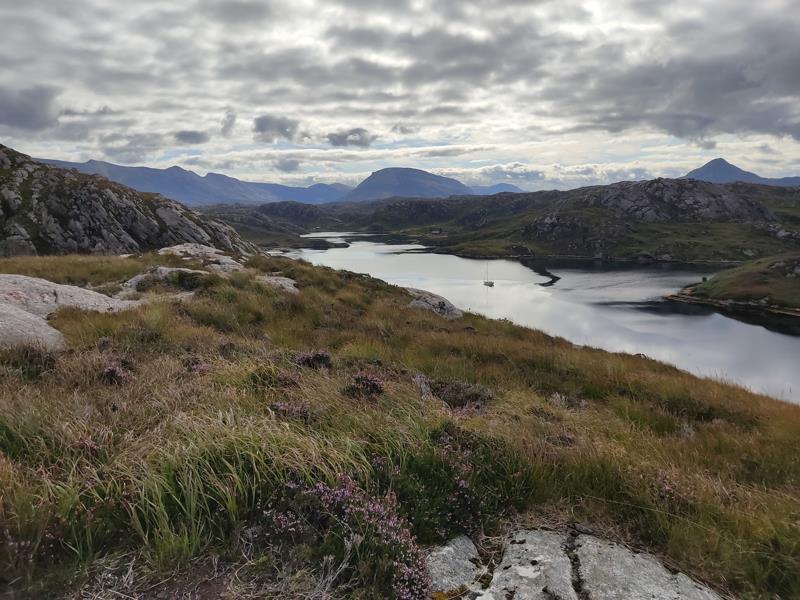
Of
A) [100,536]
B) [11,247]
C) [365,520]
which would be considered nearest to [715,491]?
[365,520]

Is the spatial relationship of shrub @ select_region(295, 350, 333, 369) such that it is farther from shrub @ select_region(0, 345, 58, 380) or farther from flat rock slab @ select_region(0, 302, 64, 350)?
flat rock slab @ select_region(0, 302, 64, 350)

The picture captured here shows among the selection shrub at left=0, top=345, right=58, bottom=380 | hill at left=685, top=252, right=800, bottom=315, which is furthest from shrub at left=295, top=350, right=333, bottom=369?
hill at left=685, top=252, right=800, bottom=315

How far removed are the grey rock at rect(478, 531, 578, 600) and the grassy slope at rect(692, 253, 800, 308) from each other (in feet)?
419

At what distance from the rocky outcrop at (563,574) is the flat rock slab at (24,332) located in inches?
317

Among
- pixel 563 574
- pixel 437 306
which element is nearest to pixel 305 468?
pixel 563 574

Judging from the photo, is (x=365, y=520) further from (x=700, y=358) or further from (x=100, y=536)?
(x=700, y=358)

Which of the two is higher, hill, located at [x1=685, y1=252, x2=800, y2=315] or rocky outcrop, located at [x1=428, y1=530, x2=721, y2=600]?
rocky outcrop, located at [x1=428, y1=530, x2=721, y2=600]

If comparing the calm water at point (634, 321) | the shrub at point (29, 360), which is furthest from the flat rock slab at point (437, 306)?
the shrub at point (29, 360)

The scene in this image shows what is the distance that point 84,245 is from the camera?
73.9 meters

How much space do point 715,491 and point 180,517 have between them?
5.48 metres

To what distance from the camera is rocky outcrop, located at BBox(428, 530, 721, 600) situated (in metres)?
3.50

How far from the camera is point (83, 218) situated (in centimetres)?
7869

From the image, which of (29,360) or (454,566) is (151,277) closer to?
(29,360)

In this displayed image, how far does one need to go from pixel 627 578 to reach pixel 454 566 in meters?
1.44
